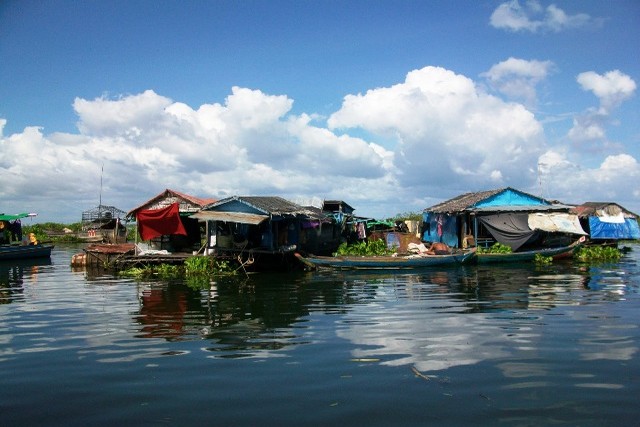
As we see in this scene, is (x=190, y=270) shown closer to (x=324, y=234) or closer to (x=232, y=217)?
(x=232, y=217)

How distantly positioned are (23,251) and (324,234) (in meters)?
18.6

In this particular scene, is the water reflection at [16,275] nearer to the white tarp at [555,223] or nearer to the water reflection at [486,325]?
the water reflection at [486,325]

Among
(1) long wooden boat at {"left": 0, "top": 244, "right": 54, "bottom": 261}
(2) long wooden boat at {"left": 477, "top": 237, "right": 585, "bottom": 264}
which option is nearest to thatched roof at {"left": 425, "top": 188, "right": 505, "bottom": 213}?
(2) long wooden boat at {"left": 477, "top": 237, "right": 585, "bottom": 264}

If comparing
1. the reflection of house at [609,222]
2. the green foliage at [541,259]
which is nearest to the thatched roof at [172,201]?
the green foliage at [541,259]

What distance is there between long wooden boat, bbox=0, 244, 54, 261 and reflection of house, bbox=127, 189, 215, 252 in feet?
36.9

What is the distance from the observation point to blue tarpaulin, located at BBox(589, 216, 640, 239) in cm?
2592

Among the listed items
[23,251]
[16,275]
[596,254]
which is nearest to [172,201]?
[16,275]

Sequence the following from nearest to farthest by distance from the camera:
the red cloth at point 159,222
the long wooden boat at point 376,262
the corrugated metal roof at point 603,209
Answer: the long wooden boat at point 376,262 < the red cloth at point 159,222 < the corrugated metal roof at point 603,209

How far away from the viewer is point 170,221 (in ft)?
66.4

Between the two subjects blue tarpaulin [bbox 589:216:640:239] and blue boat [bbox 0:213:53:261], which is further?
blue boat [bbox 0:213:53:261]

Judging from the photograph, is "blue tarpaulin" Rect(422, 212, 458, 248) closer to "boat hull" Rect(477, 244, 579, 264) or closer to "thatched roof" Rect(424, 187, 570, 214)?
"thatched roof" Rect(424, 187, 570, 214)

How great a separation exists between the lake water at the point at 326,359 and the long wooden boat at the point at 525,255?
728cm

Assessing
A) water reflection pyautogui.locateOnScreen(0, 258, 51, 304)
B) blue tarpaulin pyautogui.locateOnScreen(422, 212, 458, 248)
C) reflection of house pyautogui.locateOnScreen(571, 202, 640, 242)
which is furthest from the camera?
reflection of house pyautogui.locateOnScreen(571, 202, 640, 242)

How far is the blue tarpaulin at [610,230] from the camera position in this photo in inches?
1021
